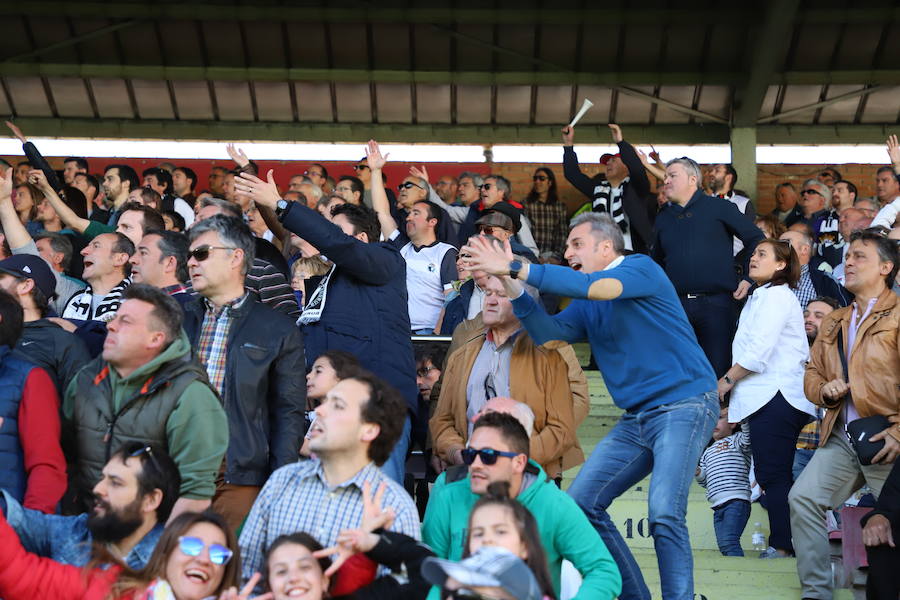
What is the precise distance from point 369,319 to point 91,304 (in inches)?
58.2

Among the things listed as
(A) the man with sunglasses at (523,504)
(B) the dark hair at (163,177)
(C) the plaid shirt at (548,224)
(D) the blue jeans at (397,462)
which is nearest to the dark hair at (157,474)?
(A) the man with sunglasses at (523,504)

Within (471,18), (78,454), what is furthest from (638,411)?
(471,18)

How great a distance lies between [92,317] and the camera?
6035 millimetres

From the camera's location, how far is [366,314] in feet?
18.8

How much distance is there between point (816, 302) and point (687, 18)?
297 inches

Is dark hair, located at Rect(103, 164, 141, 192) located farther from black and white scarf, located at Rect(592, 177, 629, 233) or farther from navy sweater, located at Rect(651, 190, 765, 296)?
navy sweater, located at Rect(651, 190, 765, 296)

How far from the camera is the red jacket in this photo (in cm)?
375

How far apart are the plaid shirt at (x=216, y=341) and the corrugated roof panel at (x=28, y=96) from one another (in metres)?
11.5

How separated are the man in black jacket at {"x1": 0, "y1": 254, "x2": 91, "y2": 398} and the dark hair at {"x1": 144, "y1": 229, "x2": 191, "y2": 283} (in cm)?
57

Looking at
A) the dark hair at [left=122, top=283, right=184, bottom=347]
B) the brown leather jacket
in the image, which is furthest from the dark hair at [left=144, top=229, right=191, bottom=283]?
the brown leather jacket

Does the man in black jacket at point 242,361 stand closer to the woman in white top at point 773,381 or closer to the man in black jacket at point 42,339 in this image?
the man in black jacket at point 42,339

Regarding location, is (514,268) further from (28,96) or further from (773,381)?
(28,96)

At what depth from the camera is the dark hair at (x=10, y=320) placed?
4.46m

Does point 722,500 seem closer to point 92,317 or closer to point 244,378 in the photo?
point 244,378
